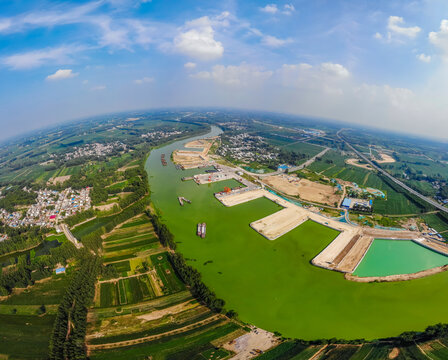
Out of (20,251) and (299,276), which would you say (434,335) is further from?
(20,251)

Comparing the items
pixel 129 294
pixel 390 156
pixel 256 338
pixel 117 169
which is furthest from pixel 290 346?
pixel 390 156

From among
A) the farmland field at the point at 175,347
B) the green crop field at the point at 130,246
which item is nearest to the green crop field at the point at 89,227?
the green crop field at the point at 130,246

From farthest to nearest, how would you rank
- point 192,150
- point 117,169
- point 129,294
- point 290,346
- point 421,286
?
point 192,150, point 117,169, point 421,286, point 129,294, point 290,346

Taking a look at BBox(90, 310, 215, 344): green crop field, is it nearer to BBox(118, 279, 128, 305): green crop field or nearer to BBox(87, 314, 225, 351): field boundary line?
BBox(87, 314, 225, 351): field boundary line

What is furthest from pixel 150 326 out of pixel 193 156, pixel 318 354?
pixel 193 156

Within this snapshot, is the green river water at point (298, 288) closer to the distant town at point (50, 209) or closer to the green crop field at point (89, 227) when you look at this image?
the green crop field at point (89, 227)

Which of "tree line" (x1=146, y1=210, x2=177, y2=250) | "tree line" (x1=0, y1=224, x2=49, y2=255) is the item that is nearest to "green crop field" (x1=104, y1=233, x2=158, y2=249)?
"tree line" (x1=146, y1=210, x2=177, y2=250)

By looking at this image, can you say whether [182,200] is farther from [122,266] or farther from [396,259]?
[396,259]
